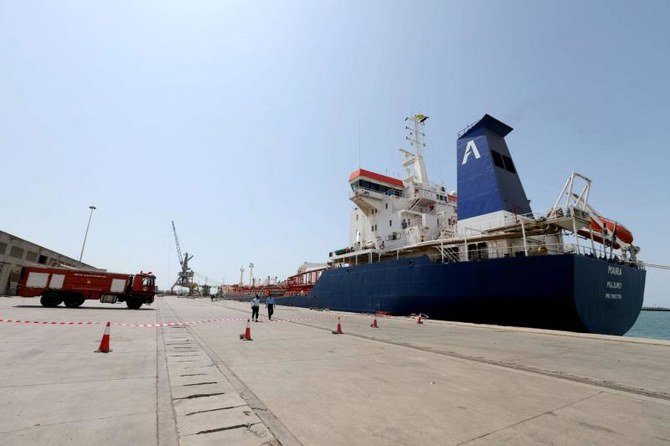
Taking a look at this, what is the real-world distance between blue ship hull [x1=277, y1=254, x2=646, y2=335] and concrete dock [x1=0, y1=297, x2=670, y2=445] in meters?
5.90

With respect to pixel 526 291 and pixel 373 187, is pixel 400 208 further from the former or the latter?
pixel 526 291

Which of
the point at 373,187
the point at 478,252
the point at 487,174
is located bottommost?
the point at 478,252

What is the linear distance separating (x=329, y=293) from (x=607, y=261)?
20.5 m

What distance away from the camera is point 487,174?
19641mm

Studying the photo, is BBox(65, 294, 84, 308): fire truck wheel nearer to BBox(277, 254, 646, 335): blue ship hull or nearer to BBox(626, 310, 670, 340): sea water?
BBox(277, 254, 646, 335): blue ship hull

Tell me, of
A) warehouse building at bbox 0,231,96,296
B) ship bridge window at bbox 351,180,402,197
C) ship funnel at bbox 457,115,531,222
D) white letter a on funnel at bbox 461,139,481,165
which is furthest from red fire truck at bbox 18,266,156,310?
white letter a on funnel at bbox 461,139,481,165

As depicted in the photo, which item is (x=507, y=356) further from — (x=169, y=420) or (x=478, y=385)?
(x=169, y=420)

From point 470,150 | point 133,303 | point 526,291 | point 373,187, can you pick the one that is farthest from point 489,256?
point 133,303

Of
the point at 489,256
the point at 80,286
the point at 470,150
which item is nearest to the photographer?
→ the point at 489,256

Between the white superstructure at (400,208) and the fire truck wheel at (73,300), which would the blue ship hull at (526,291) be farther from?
the fire truck wheel at (73,300)

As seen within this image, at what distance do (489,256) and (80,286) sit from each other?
26259 mm

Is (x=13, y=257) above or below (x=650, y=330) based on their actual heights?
above

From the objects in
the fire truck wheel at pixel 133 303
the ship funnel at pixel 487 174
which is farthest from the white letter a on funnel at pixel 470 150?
the fire truck wheel at pixel 133 303

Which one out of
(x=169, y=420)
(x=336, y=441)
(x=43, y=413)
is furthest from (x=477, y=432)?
(x=43, y=413)
